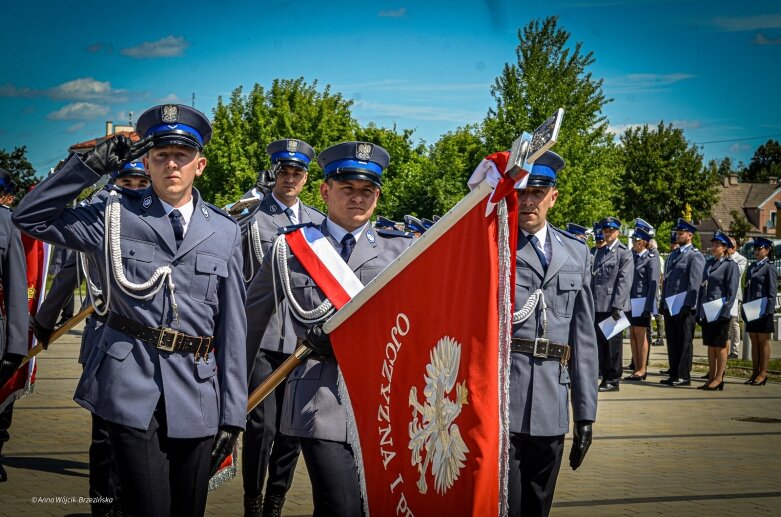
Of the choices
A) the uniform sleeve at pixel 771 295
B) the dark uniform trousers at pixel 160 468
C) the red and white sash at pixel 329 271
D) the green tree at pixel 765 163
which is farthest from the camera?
the green tree at pixel 765 163

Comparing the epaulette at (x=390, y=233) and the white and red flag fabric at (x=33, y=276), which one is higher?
the epaulette at (x=390, y=233)

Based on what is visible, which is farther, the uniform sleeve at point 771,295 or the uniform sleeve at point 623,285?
the uniform sleeve at point 771,295

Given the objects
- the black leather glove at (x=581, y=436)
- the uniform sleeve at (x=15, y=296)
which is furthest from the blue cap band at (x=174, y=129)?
the uniform sleeve at (x=15, y=296)

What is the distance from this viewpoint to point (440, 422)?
4.12 meters

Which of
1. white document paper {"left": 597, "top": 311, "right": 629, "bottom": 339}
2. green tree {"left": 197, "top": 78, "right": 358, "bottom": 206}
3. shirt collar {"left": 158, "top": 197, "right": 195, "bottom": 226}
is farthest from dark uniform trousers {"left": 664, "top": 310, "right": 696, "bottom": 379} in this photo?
green tree {"left": 197, "top": 78, "right": 358, "bottom": 206}

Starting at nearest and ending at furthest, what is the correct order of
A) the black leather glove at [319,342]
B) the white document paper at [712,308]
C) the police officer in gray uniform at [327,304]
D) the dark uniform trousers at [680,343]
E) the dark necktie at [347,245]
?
the police officer in gray uniform at [327,304] → the black leather glove at [319,342] → the dark necktie at [347,245] → the white document paper at [712,308] → the dark uniform trousers at [680,343]

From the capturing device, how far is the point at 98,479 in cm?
645

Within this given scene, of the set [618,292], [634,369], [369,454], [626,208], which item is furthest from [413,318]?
[626,208]

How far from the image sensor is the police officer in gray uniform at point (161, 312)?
4125mm

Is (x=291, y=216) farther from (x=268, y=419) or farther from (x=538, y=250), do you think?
(x=538, y=250)

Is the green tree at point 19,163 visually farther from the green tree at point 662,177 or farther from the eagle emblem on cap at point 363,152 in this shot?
the eagle emblem on cap at point 363,152

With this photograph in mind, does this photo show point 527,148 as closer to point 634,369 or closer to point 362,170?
point 362,170

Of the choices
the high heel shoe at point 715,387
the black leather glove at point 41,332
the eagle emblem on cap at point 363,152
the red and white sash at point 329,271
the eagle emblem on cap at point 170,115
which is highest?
the eagle emblem on cap at point 170,115

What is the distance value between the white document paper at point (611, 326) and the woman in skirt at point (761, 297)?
87.0 inches
